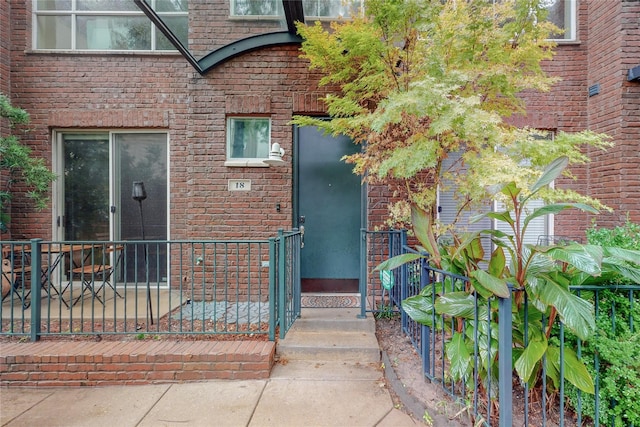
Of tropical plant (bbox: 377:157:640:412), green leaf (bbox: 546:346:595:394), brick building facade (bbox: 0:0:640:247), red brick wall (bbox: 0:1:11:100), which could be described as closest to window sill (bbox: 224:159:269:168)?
brick building facade (bbox: 0:0:640:247)

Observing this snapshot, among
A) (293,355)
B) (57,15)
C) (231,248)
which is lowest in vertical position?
(293,355)

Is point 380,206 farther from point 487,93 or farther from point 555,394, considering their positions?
point 555,394

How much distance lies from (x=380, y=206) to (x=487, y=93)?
1.82 meters

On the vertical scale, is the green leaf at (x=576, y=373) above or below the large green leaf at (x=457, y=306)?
below

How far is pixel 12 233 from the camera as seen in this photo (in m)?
4.48

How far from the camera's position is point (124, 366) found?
104 inches

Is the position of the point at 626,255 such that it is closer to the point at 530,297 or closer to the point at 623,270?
the point at 623,270

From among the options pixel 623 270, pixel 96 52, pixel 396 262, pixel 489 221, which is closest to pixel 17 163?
pixel 96 52

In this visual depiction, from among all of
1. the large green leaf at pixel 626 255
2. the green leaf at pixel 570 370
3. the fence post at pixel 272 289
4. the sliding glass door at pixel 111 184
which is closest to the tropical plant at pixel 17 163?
the sliding glass door at pixel 111 184

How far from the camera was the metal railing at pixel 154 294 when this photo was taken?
9.50 ft

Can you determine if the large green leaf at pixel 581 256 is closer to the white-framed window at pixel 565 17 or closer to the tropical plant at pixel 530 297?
the tropical plant at pixel 530 297

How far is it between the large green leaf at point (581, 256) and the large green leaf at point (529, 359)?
0.57 metres

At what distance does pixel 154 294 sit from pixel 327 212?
286 centimetres

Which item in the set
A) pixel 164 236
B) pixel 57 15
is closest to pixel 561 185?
pixel 164 236
